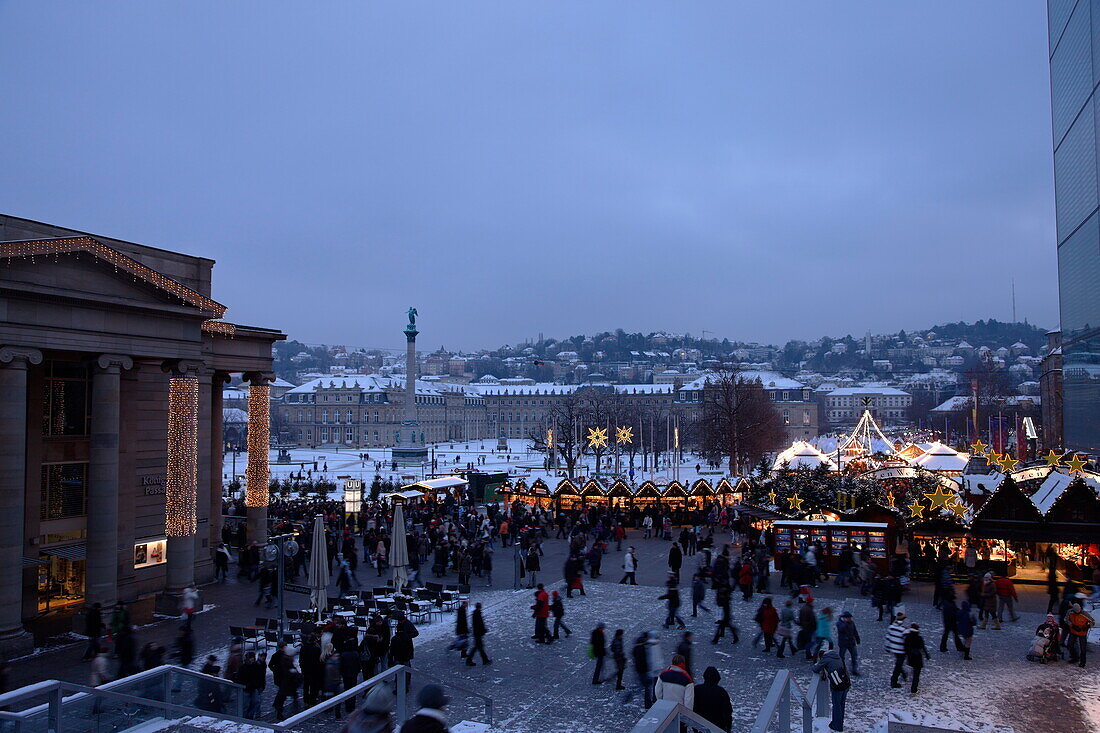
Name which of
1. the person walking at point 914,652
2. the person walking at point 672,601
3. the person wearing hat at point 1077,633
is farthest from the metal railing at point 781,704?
the person wearing hat at point 1077,633

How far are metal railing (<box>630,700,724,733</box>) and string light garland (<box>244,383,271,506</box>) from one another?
21369 mm

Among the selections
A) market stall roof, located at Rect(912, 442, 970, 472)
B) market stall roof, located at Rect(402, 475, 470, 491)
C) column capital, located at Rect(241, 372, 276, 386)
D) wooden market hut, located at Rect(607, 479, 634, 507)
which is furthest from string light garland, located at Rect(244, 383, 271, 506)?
market stall roof, located at Rect(912, 442, 970, 472)

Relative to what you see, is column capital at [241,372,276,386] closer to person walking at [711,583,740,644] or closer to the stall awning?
the stall awning

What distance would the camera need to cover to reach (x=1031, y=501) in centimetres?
1984

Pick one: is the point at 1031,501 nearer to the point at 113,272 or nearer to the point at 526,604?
the point at 526,604

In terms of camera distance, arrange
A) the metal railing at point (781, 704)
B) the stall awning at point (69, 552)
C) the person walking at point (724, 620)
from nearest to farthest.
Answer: the metal railing at point (781, 704) < the person walking at point (724, 620) < the stall awning at point (69, 552)

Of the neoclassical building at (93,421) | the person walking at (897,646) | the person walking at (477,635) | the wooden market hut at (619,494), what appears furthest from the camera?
the wooden market hut at (619,494)

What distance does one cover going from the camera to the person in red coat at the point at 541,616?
48.0 feet

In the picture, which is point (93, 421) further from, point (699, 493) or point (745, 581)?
point (699, 493)

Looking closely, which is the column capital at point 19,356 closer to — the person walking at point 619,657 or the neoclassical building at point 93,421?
the neoclassical building at point 93,421

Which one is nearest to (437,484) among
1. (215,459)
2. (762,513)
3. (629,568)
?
(215,459)

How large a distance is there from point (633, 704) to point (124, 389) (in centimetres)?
1462

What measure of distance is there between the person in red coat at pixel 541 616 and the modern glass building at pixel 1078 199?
664 inches

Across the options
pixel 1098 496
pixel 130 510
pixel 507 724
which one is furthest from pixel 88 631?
pixel 1098 496
